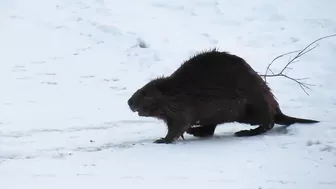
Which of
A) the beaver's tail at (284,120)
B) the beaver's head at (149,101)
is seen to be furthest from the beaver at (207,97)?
the beaver's tail at (284,120)

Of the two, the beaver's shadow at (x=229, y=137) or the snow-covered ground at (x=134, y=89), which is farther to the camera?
the beaver's shadow at (x=229, y=137)

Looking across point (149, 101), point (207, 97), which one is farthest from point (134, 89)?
point (207, 97)

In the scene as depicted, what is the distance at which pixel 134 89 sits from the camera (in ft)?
29.5

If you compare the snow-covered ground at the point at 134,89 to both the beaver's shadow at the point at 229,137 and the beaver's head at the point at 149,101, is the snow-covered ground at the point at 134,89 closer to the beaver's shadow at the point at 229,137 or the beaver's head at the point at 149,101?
the beaver's shadow at the point at 229,137

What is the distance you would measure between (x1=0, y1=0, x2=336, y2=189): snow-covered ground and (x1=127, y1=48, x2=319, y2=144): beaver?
0.68 feet

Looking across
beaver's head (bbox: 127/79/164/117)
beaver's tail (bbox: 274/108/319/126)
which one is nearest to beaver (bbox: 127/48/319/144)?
beaver's head (bbox: 127/79/164/117)

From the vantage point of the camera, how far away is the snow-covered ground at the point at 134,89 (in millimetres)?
4684

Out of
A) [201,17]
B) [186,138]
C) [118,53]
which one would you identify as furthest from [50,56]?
[186,138]

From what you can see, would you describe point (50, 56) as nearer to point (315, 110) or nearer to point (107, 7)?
point (107, 7)

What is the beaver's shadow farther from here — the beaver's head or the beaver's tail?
the beaver's head

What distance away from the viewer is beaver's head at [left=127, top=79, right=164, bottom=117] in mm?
5914

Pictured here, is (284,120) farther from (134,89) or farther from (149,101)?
(134,89)

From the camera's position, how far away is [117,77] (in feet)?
31.2

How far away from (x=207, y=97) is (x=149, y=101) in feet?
1.87
